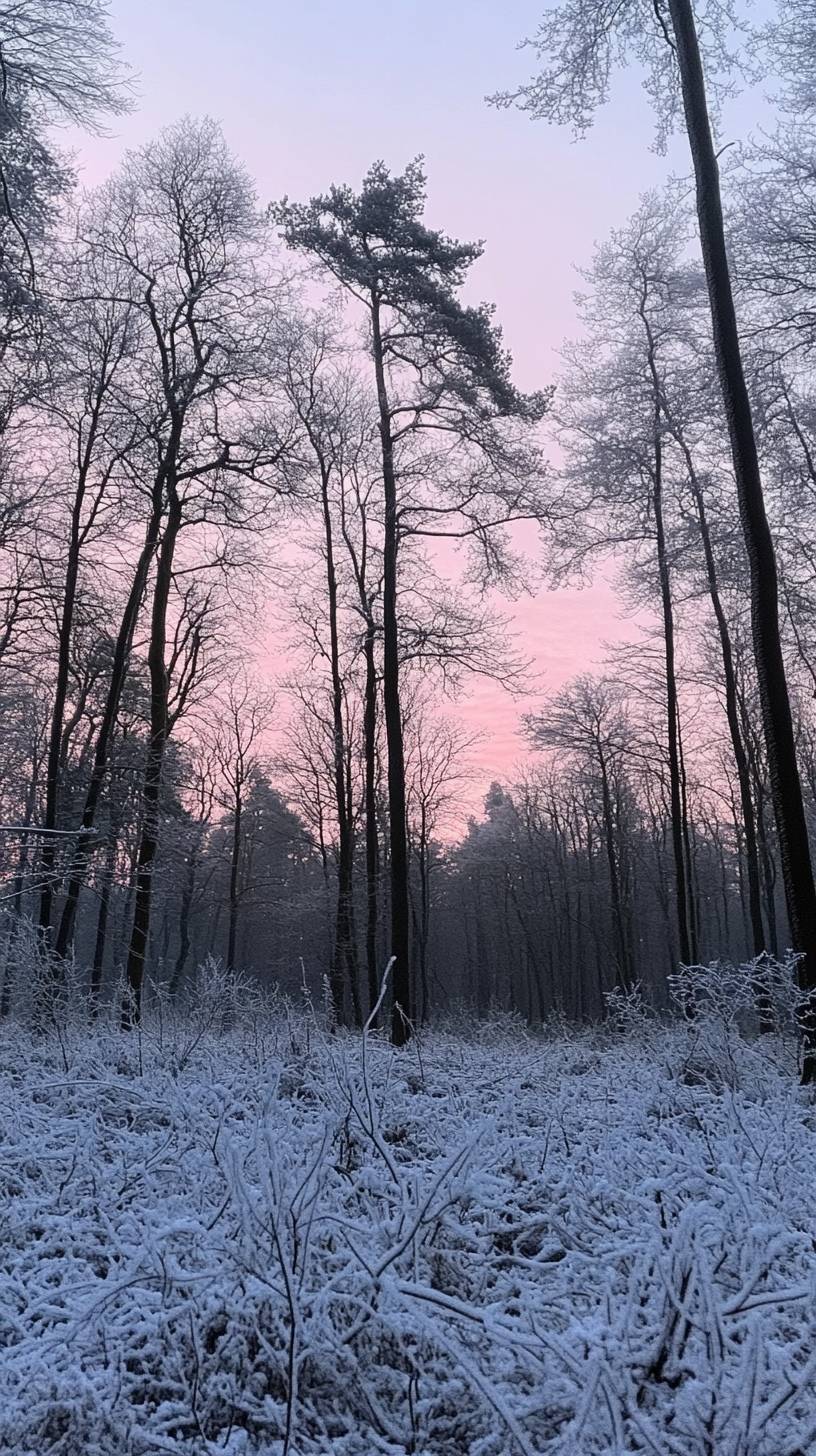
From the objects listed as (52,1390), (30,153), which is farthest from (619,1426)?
(30,153)

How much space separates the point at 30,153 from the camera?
858 cm

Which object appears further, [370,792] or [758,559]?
[370,792]

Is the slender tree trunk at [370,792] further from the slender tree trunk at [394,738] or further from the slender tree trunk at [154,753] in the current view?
the slender tree trunk at [154,753]

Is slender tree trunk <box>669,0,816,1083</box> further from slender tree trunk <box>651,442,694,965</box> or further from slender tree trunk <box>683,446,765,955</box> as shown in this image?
slender tree trunk <box>683,446,765,955</box>

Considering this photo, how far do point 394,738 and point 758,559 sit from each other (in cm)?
637

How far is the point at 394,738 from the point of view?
12773mm

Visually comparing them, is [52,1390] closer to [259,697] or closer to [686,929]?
[686,929]

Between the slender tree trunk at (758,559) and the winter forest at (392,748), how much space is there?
A: 0.03m

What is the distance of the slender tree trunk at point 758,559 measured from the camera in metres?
6.96

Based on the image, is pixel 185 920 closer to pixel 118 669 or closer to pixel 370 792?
pixel 370 792

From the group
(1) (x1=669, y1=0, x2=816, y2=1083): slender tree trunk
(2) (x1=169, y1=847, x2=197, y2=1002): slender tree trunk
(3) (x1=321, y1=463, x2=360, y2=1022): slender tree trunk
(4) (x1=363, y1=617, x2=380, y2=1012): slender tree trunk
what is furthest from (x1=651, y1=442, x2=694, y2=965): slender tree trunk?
(2) (x1=169, y1=847, x2=197, y2=1002): slender tree trunk

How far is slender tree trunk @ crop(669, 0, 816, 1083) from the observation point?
696cm

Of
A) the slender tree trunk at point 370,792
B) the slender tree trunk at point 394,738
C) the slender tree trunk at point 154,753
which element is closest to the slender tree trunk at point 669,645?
the slender tree trunk at point 394,738

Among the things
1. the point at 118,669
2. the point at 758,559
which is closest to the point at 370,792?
the point at 118,669
